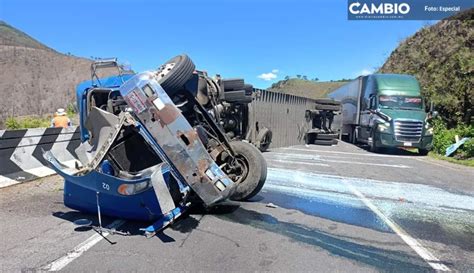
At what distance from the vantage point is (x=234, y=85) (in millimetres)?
8609

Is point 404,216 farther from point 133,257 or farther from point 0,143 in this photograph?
point 0,143

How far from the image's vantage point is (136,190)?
420cm

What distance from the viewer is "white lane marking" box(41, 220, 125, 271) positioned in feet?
11.9

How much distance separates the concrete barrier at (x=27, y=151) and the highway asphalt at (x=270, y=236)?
38 centimetres

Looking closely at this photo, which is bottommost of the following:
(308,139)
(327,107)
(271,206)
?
(308,139)

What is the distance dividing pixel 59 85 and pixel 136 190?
32.9 m

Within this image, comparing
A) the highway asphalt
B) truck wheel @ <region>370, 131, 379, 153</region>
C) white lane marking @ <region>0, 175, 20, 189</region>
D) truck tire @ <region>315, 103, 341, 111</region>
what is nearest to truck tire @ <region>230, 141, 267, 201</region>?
the highway asphalt

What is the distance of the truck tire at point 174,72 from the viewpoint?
16.1 ft

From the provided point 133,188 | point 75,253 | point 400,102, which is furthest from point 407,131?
point 75,253

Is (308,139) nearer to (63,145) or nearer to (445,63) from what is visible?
(445,63)

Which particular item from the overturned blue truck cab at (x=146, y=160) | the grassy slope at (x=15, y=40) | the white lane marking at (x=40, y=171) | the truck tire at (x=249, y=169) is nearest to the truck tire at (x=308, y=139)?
the white lane marking at (x=40, y=171)

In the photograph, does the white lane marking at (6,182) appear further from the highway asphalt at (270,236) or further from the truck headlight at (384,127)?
the truck headlight at (384,127)

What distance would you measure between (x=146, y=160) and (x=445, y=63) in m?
22.5

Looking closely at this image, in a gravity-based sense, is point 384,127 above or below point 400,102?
below
